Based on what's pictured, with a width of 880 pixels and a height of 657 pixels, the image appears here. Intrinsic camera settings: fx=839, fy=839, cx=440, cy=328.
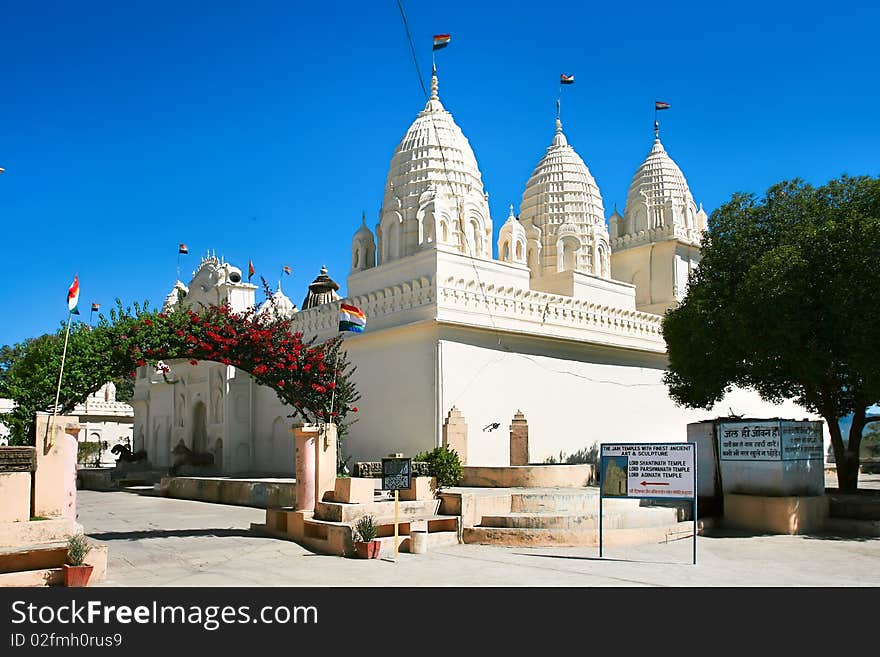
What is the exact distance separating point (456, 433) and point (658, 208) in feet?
62.9

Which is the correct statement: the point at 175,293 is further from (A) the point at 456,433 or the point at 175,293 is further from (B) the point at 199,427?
(A) the point at 456,433

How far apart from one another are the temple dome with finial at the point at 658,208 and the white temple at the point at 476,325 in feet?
0.32

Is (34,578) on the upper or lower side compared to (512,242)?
lower

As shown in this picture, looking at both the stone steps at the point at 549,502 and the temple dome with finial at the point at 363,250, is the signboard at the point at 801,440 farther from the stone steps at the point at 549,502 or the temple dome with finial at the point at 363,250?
the temple dome with finial at the point at 363,250

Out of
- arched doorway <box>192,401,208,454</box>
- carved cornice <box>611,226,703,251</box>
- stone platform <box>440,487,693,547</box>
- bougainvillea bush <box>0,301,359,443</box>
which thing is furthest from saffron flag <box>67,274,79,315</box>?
carved cornice <box>611,226,703,251</box>

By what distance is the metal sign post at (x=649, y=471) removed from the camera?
41.7 ft

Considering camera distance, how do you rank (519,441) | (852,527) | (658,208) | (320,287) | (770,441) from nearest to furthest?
(852,527) < (770,441) < (519,441) < (658,208) < (320,287)

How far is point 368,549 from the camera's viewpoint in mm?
12586

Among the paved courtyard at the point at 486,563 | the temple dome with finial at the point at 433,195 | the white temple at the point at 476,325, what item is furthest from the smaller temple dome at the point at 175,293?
the paved courtyard at the point at 486,563

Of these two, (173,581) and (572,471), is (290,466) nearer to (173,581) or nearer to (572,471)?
(572,471)

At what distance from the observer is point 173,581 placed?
10.6 m

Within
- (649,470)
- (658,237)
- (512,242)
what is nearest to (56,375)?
(649,470)

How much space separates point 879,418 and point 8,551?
21960mm

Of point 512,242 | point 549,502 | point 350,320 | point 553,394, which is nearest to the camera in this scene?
point 549,502
